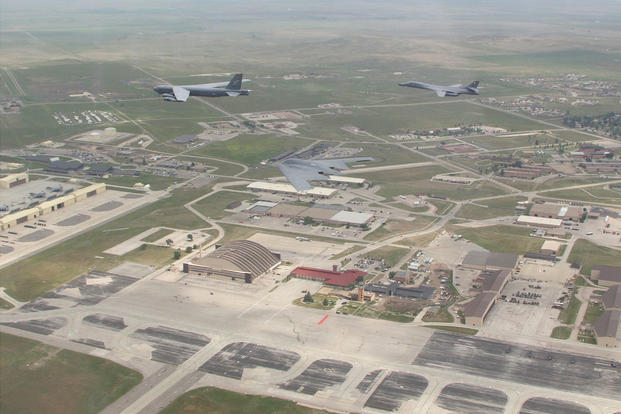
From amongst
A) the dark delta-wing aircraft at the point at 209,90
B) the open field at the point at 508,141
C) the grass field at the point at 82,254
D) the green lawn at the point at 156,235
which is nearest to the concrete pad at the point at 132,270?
the grass field at the point at 82,254

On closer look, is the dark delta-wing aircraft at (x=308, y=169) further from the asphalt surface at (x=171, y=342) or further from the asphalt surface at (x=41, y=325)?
the asphalt surface at (x=41, y=325)

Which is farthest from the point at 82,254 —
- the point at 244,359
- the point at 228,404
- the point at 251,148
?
the point at 251,148

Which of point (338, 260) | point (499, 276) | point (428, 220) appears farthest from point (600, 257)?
point (338, 260)

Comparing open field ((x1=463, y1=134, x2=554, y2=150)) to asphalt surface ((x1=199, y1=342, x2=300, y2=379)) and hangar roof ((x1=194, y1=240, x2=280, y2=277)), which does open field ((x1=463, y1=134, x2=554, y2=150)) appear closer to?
hangar roof ((x1=194, y1=240, x2=280, y2=277))

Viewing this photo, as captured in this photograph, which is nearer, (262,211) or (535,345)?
(535,345)

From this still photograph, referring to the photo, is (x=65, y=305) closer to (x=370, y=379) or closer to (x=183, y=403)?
(x=183, y=403)
